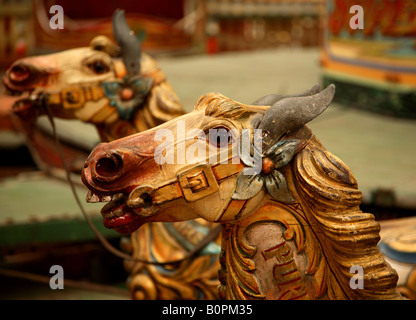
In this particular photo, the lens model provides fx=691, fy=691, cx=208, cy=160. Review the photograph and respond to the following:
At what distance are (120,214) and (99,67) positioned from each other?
1.06 m

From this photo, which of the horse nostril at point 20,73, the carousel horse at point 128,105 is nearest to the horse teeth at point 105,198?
the carousel horse at point 128,105

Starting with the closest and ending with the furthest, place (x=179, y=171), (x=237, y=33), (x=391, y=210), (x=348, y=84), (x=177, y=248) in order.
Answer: (x=179, y=171) < (x=177, y=248) < (x=391, y=210) < (x=348, y=84) < (x=237, y=33)

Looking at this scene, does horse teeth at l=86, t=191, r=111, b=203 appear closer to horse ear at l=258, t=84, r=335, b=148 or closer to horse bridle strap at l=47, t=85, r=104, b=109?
horse ear at l=258, t=84, r=335, b=148

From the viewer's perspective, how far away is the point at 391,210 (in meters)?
3.09

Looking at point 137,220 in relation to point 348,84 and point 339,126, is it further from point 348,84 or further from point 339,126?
point 348,84

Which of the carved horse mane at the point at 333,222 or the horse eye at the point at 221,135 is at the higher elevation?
the horse eye at the point at 221,135

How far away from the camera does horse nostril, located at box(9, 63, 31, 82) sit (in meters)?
2.51

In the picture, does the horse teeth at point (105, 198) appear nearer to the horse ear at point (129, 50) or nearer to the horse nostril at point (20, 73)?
the horse ear at point (129, 50)

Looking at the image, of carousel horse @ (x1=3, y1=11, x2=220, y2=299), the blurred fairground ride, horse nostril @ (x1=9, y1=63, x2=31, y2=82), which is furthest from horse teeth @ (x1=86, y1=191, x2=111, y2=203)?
the blurred fairground ride

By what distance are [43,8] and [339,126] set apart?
664 cm

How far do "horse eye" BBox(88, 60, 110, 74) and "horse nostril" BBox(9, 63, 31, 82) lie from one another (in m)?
0.23

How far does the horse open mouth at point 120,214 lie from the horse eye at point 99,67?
100 centimetres

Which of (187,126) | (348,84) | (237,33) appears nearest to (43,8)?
(237,33)

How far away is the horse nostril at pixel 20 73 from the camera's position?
251 cm
